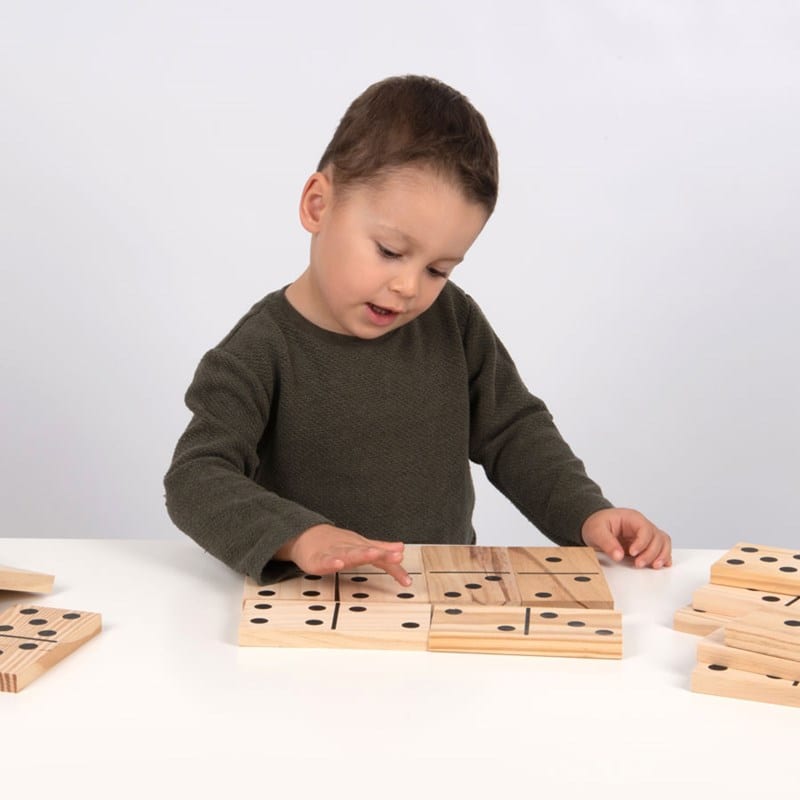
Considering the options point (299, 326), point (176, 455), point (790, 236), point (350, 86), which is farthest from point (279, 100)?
point (176, 455)

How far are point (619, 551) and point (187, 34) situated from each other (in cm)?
206

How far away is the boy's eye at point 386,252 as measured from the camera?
1.52 meters

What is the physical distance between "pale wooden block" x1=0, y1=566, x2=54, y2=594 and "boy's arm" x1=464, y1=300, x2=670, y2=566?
1.93 feet

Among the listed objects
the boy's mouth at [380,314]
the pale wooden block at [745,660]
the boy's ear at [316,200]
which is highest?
the boy's ear at [316,200]

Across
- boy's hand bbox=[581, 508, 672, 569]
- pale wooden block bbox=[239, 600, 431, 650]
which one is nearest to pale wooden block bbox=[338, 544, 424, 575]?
pale wooden block bbox=[239, 600, 431, 650]

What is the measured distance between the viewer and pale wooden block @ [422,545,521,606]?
1.24 meters

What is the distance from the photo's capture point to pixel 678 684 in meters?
1.10

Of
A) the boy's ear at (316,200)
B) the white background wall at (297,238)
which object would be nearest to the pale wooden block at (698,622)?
the boy's ear at (316,200)

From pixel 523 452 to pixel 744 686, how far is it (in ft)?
2.33

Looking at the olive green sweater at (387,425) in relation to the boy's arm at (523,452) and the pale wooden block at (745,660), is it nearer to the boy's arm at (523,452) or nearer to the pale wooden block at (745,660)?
the boy's arm at (523,452)

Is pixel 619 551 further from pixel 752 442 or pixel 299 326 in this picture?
pixel 752 442

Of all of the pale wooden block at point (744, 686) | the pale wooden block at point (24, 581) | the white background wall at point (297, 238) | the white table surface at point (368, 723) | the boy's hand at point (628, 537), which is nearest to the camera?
the white table surface at point (368, 723)

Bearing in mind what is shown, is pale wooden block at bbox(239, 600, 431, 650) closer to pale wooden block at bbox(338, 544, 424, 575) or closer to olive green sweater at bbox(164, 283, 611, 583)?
pale wooden block at bbox(338, 544, 424, 575)

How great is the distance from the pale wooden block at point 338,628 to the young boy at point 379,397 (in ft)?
0.22
